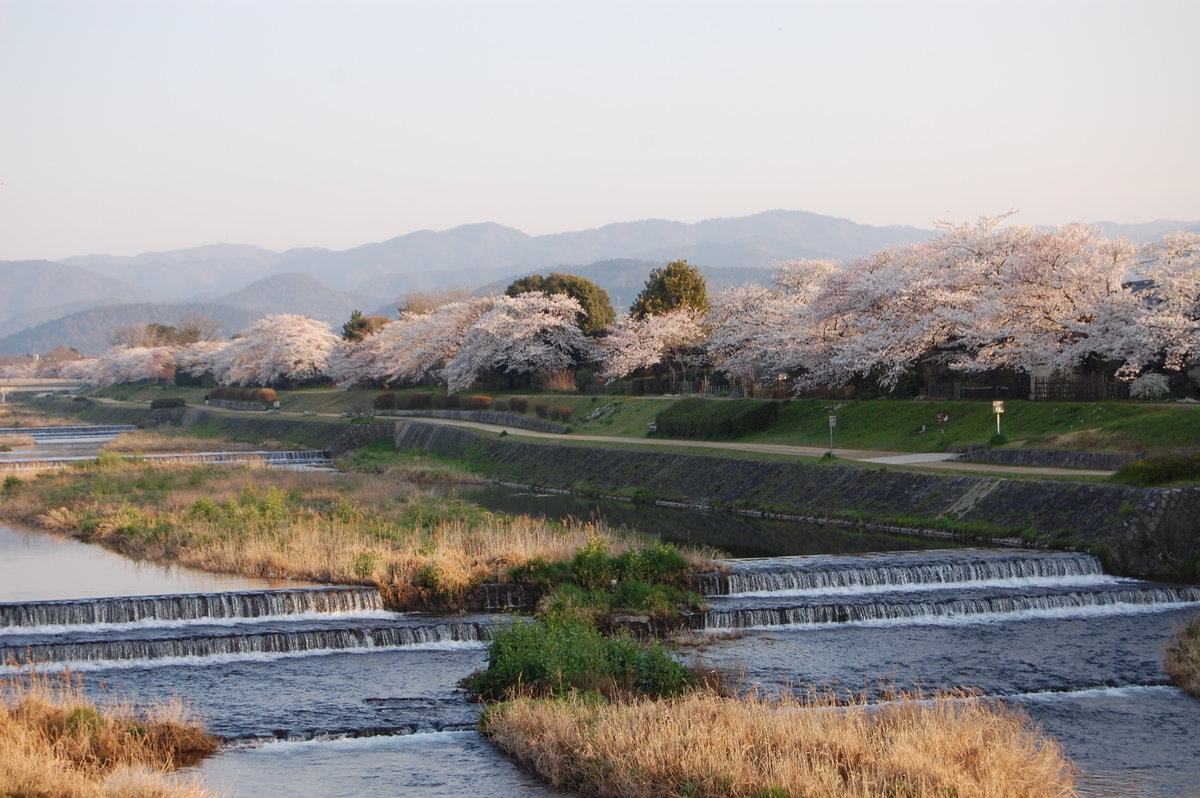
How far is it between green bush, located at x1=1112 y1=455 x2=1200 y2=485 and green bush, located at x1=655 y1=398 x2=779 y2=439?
78.6 feet

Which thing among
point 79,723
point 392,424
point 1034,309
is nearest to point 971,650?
point 79,723

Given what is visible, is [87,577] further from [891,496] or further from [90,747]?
[891,496]

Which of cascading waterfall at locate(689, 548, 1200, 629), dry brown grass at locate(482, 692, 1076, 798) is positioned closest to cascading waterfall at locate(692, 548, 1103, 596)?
cascading waterfall at locate(689, 548, 1200, 629)

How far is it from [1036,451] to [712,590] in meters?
15.3

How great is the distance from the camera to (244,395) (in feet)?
340

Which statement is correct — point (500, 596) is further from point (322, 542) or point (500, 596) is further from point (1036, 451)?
point (1036, 451)

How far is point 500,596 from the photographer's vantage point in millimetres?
25406

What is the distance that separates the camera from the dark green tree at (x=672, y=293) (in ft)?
257

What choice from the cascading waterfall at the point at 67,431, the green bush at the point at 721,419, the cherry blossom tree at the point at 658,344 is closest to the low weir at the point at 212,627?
the green bush at the point at 721,419

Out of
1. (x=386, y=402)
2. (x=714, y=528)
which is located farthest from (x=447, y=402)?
(x=714, y=528)

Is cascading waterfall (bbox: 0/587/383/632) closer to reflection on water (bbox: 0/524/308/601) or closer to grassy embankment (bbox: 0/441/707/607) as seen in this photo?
grassy embankment (bbox: 0/441/707/607)

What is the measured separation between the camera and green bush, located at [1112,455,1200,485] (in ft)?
97.4

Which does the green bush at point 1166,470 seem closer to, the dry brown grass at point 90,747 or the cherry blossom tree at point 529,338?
the dry brown grass at point 90,747

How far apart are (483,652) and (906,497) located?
18175 mm
